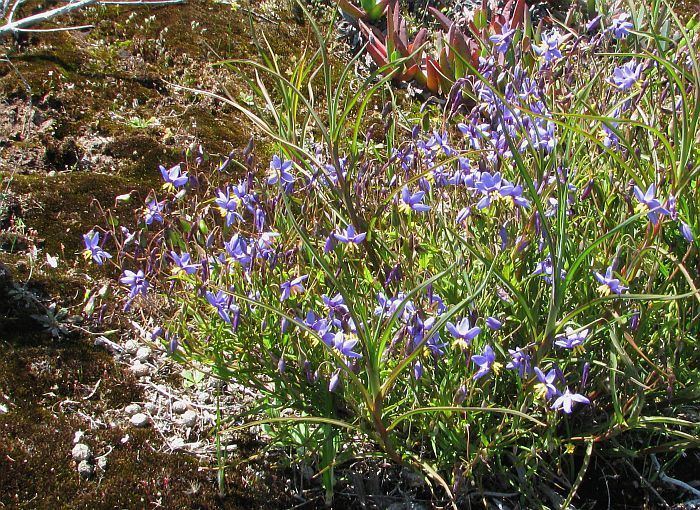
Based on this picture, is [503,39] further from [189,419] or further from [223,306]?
[189,419]

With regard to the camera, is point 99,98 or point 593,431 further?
point 99,98

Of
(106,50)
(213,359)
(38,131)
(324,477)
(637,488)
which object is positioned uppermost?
(106,50)

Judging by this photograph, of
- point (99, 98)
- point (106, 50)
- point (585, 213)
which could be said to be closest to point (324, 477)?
point (585, 213)

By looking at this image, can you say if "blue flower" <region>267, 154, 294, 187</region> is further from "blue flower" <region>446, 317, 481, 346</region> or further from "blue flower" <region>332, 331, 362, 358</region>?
"blue flower" <region>446, 317, 481, 346</region>

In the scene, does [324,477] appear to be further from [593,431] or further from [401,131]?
[401,131]

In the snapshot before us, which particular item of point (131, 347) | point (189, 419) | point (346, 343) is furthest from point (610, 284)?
point (131, 347)
